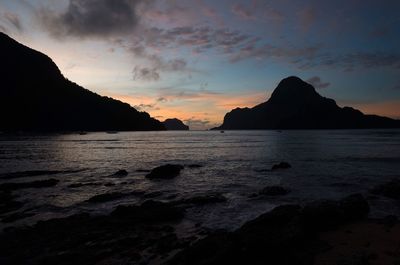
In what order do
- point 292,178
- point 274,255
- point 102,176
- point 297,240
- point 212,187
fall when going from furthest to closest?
point 102,176 → point 292,178 → point 212,187 → point 297,240 → point 274,255

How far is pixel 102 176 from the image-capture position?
1603 inches

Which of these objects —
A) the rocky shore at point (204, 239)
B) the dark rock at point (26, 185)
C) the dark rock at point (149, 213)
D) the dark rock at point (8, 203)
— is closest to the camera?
the rocky shore at point (204, 239)

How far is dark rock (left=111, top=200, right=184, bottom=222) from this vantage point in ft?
63.4

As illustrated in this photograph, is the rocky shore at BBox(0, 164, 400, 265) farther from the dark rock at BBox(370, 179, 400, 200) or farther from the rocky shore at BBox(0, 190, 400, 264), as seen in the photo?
the dark rock at BBox(370, 179, 400, 200)

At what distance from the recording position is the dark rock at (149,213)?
19.3 m

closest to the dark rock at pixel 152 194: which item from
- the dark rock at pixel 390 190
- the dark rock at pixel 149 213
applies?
the dark rock at pixel 149 213

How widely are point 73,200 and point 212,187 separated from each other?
12903 mm

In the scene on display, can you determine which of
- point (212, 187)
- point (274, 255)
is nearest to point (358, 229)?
point (274, 255)

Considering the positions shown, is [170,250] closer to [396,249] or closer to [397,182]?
[396,249]

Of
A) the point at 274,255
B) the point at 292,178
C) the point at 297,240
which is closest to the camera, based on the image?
the point at 274,255

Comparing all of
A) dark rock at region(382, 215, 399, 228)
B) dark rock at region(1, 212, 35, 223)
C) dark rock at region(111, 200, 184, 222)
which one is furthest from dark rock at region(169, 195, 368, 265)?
dark rock at region(1, 212, 35, 223)

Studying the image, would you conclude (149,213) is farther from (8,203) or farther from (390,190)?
(390,190)

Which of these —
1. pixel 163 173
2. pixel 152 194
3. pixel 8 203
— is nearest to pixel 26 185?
pixel 8 203

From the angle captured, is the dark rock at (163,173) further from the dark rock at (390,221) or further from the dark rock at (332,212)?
the dark rock at (390,221)
